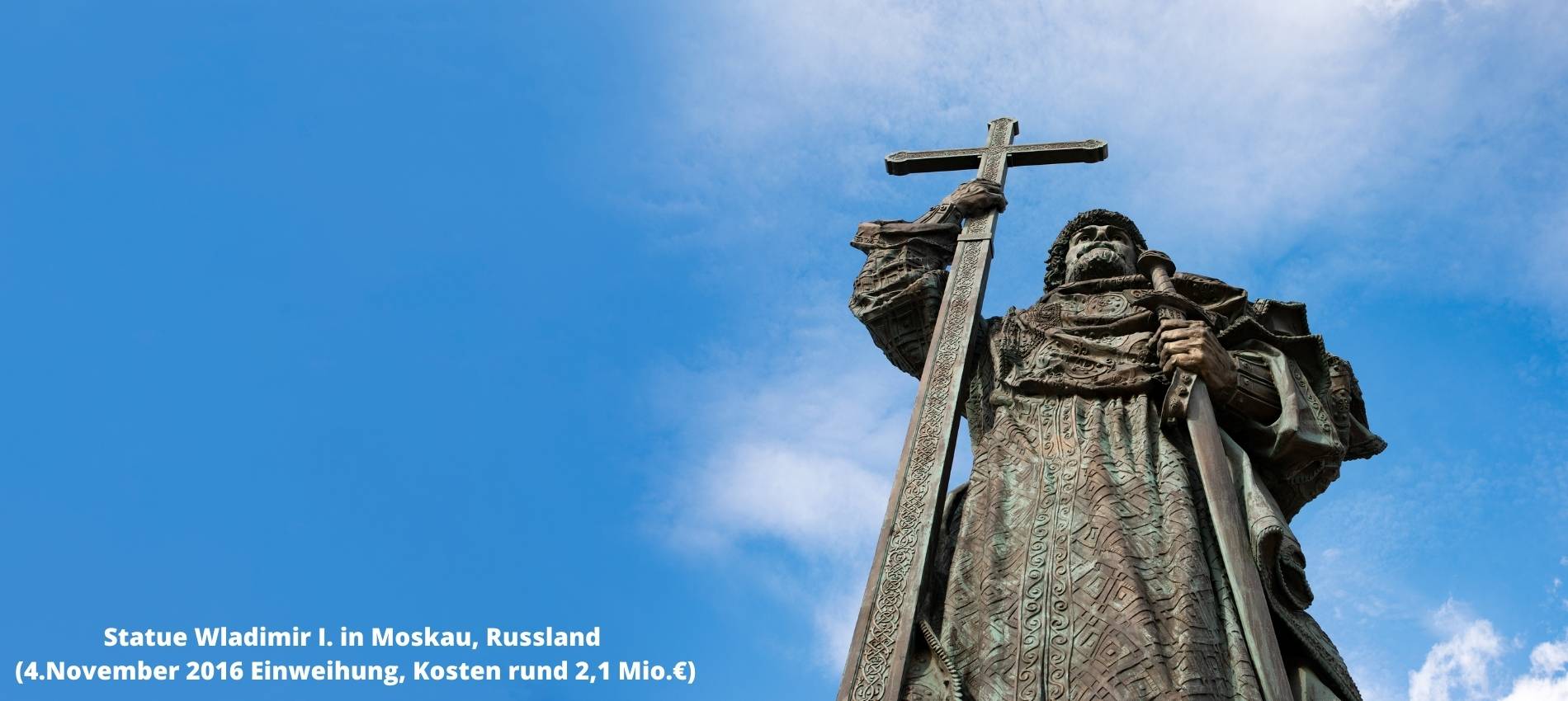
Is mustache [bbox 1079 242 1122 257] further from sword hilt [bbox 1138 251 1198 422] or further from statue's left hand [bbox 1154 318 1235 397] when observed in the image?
statue's left hand [bbox 1154 318 1235 397]

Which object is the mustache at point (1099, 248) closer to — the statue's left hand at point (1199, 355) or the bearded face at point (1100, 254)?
the bearded face at point (1100, 254)

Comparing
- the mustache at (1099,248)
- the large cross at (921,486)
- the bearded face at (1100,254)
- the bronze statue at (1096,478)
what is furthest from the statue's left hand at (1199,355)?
the mustache at (1099,248)

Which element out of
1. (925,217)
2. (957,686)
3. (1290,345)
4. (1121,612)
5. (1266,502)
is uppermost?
(925,217)

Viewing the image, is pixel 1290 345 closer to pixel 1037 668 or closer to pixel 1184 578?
pixel 1184 578

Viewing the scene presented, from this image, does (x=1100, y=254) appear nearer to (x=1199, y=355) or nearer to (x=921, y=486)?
(x=1199, y=355)

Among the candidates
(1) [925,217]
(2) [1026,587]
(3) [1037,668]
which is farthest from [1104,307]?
(3) [1037,668]

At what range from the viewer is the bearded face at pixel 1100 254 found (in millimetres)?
9141

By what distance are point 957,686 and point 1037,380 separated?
93.9 inches

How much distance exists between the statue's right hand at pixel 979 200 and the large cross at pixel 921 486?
0.08m

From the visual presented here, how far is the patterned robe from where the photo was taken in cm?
609

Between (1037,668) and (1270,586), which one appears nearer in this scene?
(1037,668)

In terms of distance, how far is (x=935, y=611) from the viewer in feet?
22.3

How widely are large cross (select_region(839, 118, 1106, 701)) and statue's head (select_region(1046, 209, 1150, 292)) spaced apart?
2.15 ft

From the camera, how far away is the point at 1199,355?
7.40m
